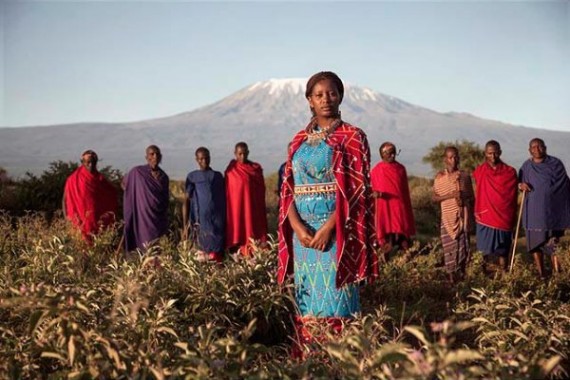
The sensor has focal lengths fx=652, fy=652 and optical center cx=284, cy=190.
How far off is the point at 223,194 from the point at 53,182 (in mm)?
4349

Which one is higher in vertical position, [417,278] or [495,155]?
[495,155]

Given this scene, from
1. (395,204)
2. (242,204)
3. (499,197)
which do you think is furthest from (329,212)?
(499,197)

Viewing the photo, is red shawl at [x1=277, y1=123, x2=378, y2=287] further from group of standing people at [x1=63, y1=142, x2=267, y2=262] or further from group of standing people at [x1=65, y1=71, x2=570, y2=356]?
group of standing people at [x1=63, y1=142, x2=267, y2=262]

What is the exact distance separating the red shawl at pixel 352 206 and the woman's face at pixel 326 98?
0.12 meters

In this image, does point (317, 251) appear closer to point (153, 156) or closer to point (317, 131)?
point (317, 131)

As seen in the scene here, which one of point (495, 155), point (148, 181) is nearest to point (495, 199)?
point (495, 155)

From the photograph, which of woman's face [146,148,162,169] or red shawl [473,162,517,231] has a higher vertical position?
woman's face [146,148,162,169]

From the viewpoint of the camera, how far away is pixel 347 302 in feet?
13.0

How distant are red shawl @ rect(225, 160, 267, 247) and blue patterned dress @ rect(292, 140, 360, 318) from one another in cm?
502

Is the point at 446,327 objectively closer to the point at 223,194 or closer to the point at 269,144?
the point at 223,194

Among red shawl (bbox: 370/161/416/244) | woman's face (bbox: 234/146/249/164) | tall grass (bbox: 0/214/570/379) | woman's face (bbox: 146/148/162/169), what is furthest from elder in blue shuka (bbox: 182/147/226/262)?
red shawl (bbox: 370/161/416/244)

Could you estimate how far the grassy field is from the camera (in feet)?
9.05

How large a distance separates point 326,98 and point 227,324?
5.94 ft

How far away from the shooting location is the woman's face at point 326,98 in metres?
3.91
